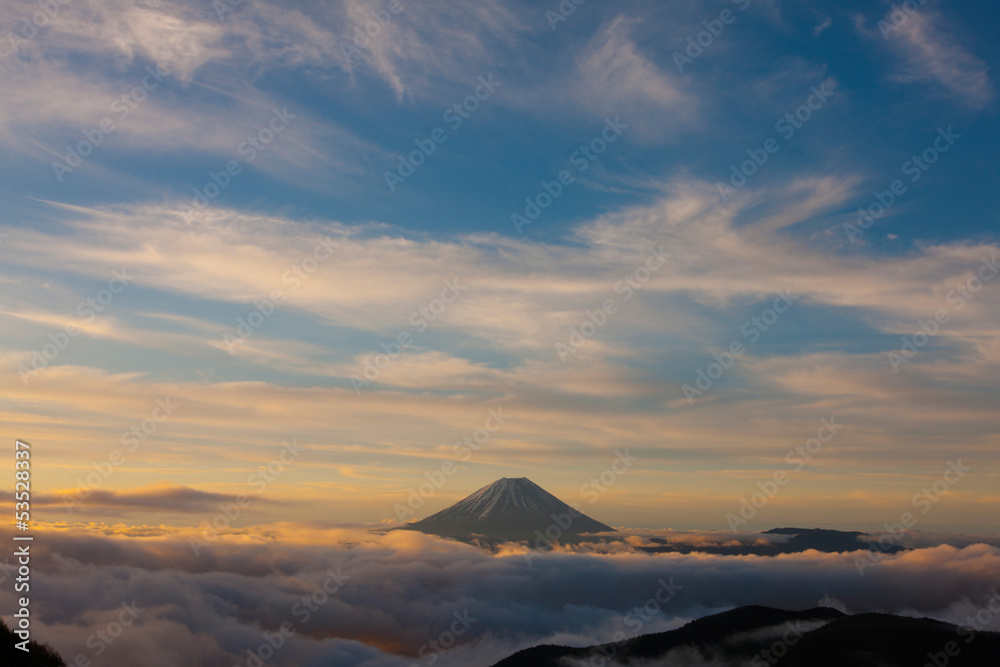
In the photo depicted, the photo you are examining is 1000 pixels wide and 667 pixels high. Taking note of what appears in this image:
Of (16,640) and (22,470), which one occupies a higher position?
(22,470)

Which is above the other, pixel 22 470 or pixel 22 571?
pixel 22 470

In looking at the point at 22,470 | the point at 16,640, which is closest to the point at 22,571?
the point at 22,470

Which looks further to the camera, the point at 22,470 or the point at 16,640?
the point at 16,640

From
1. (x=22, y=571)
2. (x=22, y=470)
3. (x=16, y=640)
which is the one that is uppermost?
(x=22, y=470)

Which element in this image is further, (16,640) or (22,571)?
(16,640)

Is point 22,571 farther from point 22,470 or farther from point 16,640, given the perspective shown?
point 16,640

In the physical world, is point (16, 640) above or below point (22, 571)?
below
